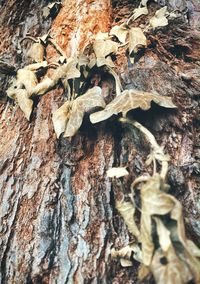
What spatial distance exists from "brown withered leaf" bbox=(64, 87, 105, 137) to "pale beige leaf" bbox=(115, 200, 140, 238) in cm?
25

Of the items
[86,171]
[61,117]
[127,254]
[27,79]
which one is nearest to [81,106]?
[61,117]

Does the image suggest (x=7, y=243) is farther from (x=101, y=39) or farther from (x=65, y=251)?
(x=101, y=39)

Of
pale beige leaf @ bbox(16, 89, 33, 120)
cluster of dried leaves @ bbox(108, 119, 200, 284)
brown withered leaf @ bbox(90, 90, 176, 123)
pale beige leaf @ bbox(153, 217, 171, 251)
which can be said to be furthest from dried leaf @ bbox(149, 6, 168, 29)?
pale beige leaf @ bbox(153, 217, 171, 251)

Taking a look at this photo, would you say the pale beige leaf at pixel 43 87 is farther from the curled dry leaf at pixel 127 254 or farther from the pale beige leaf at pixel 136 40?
the curled dry leaf at pixel 127 254

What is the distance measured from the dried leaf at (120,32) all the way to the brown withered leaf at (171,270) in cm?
74

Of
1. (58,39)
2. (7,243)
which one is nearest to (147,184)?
(7,243)

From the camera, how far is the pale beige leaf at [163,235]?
1.96 ft

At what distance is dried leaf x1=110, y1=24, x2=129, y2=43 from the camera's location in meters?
Result: 1.10

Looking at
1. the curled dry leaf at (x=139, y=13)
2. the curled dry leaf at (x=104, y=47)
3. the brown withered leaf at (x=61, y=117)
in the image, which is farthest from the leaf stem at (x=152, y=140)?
the curled dry leaf at (x=139, y=13)

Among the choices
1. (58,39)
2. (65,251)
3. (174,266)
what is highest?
(58,39)

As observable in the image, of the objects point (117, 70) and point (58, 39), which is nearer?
point (117, 70)

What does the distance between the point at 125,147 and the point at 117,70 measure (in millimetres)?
280

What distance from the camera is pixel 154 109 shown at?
90 cm

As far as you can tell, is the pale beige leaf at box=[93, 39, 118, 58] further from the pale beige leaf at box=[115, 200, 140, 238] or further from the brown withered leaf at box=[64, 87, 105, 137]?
the pale beige leaf at box=[115, 200, 140, 238]
